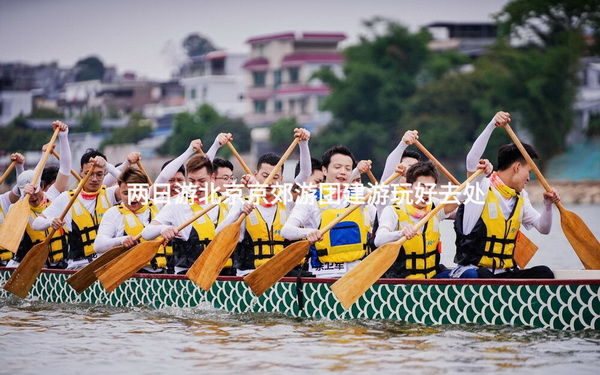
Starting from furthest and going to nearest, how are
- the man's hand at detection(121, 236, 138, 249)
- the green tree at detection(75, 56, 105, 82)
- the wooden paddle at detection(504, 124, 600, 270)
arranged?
the green tree at detection(75, 56, 105, 82), the man's hand at detection(121, 236, 138, 249), the wooden paddle at detection(504, 124, 600, 270)

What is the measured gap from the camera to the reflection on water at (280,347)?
6.27 m

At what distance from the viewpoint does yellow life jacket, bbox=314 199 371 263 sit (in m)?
7.35

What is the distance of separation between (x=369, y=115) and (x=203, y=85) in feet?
89.1

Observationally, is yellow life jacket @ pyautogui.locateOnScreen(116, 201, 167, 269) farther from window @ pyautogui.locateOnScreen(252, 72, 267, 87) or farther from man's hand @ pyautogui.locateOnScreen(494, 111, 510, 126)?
window @ pyautogui.locateOnScreen(252, 72, 267, 87)

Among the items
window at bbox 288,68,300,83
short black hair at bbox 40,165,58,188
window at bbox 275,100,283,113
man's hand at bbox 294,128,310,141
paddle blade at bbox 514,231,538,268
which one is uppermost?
window at bbox 288,68,300,83

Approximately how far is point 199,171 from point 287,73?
47.2 m

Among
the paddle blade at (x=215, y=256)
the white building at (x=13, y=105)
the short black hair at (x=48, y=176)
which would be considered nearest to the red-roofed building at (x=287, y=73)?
the white building at (x=13, y=105)

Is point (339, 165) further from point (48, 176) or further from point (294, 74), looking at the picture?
point (294, 74)

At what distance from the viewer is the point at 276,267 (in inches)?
290

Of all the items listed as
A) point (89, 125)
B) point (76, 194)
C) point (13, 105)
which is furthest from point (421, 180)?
point (13, 105)

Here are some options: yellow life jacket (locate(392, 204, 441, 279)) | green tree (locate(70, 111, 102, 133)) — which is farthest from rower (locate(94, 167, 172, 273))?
green tree (locate(70, 111, 102, 133))

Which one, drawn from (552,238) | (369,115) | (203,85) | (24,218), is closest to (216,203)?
(24,218)

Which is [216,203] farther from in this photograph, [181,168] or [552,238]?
[552,238]

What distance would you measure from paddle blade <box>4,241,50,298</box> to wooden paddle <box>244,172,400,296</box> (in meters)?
2.20
